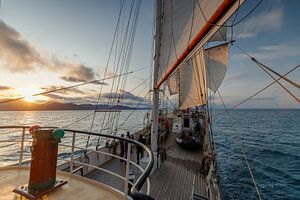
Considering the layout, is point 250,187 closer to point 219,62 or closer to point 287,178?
point 287,178

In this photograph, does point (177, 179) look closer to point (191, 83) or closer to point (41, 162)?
Result: point (41, 162)

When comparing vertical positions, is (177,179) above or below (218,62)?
below

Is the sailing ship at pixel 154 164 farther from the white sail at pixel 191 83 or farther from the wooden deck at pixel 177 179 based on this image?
the white sail at pixel 191 83

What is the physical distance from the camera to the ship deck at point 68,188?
269 centimetres

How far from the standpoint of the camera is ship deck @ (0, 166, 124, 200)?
2.69 meters

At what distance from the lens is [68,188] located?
294 centimetres

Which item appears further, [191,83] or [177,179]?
[191,83]

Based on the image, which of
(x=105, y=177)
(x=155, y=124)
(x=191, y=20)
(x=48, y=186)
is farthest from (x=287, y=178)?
(x=48, y=186)

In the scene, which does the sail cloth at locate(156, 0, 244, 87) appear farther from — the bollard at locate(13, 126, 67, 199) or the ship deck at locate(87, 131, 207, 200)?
the ship deck at locate(87, 131, 207, 200)

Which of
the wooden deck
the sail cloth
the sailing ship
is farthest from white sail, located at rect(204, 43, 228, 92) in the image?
the sail cloth

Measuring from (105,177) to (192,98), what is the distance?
9.93 metres

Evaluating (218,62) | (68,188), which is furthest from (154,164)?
(218,62)

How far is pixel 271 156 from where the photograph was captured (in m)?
19.5

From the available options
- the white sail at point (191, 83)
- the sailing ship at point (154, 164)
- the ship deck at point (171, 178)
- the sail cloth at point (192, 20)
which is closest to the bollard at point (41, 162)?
the sailing ship at point (154, 164)
